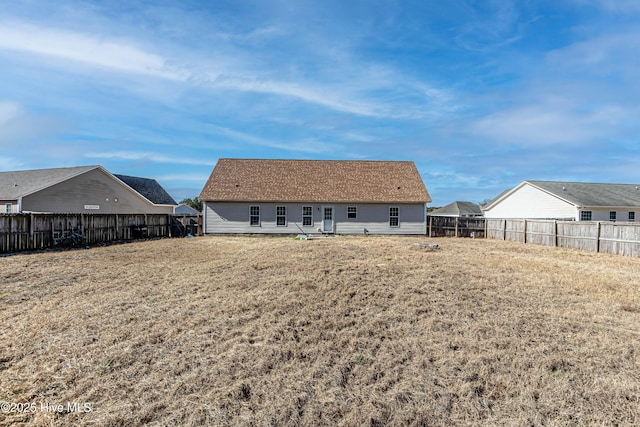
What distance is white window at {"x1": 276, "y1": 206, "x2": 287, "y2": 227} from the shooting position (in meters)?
23.1

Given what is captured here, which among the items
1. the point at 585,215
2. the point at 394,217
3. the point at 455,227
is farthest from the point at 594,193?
the point at 394,217

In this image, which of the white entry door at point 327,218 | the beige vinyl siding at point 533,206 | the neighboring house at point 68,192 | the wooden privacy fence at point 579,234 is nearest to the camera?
the wooden privacy fence at point 579,234

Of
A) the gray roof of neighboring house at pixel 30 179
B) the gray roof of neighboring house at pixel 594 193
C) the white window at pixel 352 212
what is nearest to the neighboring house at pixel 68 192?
the gray roof of neighboring house at pixel 30 179

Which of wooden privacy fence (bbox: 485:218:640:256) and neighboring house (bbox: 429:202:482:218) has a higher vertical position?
neighboring house (bbox: 429:202:482:218)

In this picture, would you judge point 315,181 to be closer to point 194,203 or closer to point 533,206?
point 533,206

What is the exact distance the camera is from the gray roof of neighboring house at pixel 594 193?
2589cm

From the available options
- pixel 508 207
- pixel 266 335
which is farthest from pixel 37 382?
pixel 508 207

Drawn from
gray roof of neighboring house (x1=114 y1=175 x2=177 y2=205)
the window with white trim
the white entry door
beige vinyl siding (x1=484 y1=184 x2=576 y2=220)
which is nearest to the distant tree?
gray roof of neighboring house (x1=114 y1=175 x2=177 y2=205)

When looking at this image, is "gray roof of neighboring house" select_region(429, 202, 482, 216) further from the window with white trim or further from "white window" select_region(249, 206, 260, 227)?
"white window" select_region(249, 206, 260, 227)

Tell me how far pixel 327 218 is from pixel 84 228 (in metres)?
13.8

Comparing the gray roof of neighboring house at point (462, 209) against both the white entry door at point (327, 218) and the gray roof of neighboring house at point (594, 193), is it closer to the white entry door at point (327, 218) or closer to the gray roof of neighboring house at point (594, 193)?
the gray roof of neighboring house at point (594, 193)

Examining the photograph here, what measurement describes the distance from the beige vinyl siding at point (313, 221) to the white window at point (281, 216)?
0.49 ft

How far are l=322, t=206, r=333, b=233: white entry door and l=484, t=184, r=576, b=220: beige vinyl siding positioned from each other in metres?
17.9

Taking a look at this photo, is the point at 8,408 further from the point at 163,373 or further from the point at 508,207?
the point at 508,207
